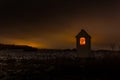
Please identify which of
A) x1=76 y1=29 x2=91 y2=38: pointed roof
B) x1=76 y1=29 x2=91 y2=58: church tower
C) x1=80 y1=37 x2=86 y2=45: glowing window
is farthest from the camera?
x1=76 y1=29 x2=91 y2=38: pointed roof

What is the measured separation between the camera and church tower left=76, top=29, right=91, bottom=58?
46.4m

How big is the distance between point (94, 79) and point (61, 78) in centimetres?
263

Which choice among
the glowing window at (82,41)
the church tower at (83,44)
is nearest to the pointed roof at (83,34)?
the church tower at (83,44)

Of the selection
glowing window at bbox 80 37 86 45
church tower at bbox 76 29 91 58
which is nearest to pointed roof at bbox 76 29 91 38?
church tower at bbox 76 29 91 58

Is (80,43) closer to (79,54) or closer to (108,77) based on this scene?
(79,54)

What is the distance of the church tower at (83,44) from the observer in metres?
46.4

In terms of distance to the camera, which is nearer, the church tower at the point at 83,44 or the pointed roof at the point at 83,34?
the church tower at the point at 83,44

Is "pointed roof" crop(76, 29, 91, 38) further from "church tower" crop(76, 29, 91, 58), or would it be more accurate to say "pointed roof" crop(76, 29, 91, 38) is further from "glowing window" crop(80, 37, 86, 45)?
"glowing window" crop(80, 37, 86, 45)

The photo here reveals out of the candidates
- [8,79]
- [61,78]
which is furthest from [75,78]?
[8,79]

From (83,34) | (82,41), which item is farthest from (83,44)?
(83,34)

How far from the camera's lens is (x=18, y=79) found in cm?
2475

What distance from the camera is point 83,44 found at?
4650 cm

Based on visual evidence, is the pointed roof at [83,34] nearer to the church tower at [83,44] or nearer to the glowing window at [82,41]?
the church tower at [83,44]

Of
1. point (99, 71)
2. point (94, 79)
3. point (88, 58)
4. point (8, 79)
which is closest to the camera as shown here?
point (94, 79)
